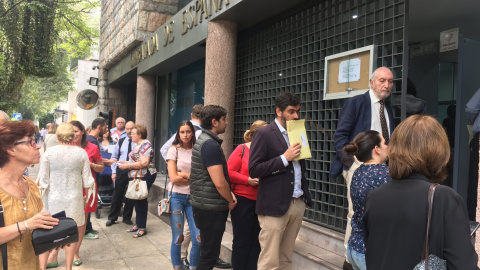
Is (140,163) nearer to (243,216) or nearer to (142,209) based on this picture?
(142,209)

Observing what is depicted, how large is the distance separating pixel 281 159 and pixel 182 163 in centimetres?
181

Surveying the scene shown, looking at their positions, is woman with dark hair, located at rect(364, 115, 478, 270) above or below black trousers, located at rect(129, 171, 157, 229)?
above

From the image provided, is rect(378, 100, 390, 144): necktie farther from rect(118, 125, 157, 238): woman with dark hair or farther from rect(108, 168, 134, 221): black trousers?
rect(108, 168, 134, 221): black trousers

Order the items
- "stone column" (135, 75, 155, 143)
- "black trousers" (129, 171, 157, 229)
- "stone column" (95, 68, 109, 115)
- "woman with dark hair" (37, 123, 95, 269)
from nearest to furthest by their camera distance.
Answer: "woman with dark hair" (37, 123, 95, 269) → "black trousers" (129, 171, 157, 229) → "stone column" (135, 75, 155, 143) → "stone column" (95, 68, 109, 115)

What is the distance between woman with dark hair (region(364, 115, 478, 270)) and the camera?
5.52 feet

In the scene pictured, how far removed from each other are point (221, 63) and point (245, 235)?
3396 mm

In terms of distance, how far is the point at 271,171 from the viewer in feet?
12.1

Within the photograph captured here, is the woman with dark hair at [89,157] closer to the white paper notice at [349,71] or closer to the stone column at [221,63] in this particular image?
the stone column at [221,63]

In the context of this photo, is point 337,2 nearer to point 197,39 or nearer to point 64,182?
point 197,39

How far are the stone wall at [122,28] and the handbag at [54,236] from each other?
28.6ft

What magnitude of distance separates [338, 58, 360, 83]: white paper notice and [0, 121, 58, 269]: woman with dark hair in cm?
339

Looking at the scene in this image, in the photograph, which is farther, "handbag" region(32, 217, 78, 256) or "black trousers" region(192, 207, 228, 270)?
"black trousers" region(192, 207, 228, 270)

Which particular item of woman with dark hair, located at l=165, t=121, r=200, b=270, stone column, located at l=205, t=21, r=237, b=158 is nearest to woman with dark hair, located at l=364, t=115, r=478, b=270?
woman with dark hair, located at l=165, t=121, r=200, b=270

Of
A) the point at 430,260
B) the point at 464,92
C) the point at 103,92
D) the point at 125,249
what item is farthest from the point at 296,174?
the point at 103,92
